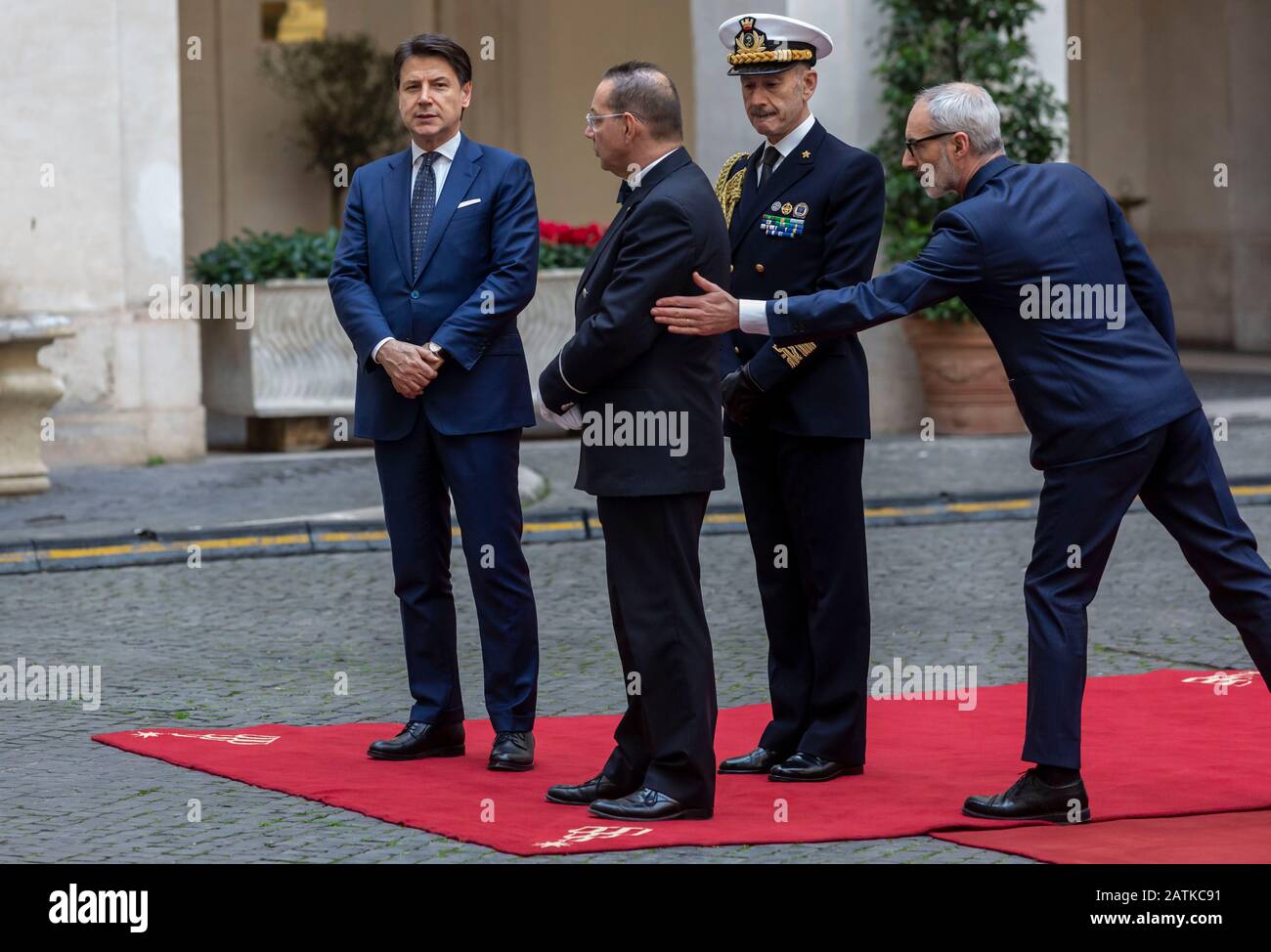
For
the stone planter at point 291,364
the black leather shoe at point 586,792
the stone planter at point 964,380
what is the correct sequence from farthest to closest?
the stone planter at point 964,380, the stone planter at point 291,364, the black leather shoe at point 586,792

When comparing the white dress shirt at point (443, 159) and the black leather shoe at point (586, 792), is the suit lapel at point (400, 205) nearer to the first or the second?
the white dress shirt at point (443, 159)

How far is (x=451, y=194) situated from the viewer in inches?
246

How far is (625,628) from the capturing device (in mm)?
5441

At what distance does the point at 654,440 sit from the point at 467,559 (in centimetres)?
103

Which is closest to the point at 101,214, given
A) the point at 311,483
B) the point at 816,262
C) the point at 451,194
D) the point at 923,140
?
the point at 311,483

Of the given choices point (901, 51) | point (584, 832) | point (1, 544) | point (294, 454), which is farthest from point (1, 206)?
point (584, 832)

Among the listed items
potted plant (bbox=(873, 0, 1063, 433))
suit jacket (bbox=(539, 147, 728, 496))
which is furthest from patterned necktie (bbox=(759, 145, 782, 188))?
potted plant (bbox=(873, 0, 1063, 433))

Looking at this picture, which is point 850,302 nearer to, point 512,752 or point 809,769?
point 809,769

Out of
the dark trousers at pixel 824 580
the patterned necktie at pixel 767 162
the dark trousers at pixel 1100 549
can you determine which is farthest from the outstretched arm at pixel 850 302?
the patterned necktie at pixel 767 162

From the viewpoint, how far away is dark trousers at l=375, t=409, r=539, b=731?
20.2 ft

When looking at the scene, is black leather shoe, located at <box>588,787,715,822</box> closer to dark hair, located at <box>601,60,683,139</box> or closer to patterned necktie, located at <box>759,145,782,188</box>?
dark hair, located at <box>601,60,683,139</box>

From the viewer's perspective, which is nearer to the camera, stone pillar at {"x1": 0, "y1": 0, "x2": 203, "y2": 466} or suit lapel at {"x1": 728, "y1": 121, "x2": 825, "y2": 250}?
suit lapel at {"x1": 728, "y1": 121, "x2": 825, "y2": 250}

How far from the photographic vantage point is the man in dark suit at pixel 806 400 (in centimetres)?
590

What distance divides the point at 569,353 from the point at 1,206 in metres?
9.52
